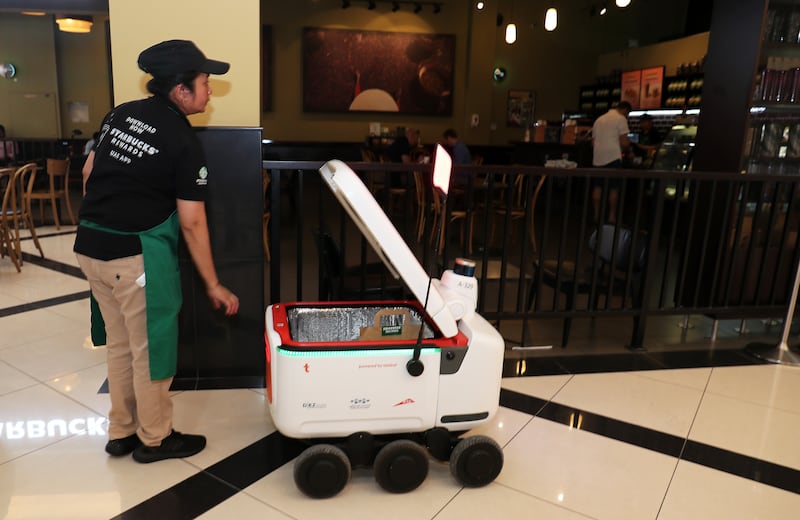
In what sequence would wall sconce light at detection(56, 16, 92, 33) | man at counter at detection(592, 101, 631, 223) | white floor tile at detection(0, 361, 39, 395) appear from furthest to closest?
wall sconce light at detection(56, 16, 92, 33) < man at counter at detection(592, 101, 631, 223) < white floor tile at detection(0, 361, 39, 395)

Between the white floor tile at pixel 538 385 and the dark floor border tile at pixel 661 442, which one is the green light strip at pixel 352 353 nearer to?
the dark floor border tile at pixel 661 442

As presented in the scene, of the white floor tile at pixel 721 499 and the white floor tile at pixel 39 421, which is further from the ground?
the white floor tile at pixel 721 499

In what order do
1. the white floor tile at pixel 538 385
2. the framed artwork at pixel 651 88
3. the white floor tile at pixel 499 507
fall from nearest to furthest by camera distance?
1. the white floor tile at pixel 499 507
2. the white floor tile at pixel 538 385
3. the framed artwork at pixel 651 88

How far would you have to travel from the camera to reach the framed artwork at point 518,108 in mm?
12648

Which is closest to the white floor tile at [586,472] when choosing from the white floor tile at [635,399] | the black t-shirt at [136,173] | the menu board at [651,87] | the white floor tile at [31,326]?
the white floor tile at [635,399]

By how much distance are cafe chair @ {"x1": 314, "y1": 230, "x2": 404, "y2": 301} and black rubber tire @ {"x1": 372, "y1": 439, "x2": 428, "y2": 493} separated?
1.26m

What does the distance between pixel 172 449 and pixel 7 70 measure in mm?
12065

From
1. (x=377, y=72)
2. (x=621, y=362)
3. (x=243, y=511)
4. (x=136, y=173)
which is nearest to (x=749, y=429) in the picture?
(x=621, y=362)

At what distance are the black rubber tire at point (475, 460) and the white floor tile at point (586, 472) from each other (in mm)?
139

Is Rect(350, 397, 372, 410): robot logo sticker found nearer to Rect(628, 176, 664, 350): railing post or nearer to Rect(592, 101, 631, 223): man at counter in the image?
Rect(628, 176, 664, 350): railing post

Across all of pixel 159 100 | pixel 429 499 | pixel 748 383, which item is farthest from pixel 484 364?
pixel 748 383

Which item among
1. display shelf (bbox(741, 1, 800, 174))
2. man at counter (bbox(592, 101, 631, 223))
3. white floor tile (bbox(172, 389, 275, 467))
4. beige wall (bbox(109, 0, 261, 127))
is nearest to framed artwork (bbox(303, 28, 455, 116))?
man at counter (bbox(592, 101, 631, 223))

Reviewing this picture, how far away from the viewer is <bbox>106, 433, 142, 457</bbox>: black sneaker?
2295mm

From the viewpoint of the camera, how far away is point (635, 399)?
302 centimetres
